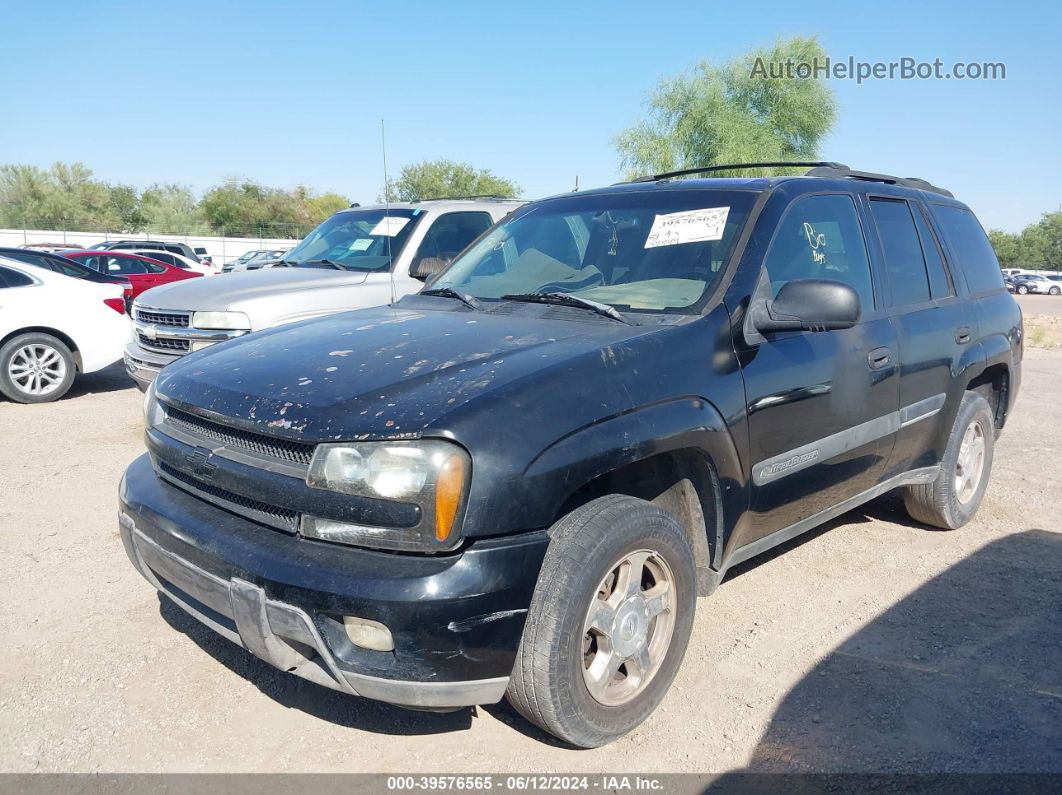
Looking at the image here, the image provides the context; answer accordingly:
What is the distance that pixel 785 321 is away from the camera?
10.5ft

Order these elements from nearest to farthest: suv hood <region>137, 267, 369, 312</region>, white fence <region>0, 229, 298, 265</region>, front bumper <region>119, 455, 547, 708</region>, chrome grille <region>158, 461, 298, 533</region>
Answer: front bumper <region>119, 455, 547, 708</region> < chrome grille <region>158, 461, 298, 533</region> < suv hood <region>137, 267, 369, 312</region> < white fence <region>0, 229, 298, 265</region>

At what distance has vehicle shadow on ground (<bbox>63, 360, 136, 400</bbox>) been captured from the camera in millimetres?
9262

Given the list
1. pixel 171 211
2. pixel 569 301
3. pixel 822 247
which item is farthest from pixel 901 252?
pixel 171 211

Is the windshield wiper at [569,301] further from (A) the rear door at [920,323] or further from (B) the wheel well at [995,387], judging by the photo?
(B) the wheel well at [995,387]

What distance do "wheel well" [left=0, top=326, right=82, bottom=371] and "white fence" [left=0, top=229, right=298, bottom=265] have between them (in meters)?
29.8

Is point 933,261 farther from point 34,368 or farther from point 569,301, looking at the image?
point 34,368

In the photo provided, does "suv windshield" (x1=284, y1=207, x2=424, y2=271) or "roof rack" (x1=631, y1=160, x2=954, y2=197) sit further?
"suv windshield" (x1=284, y1=207, x2=424, y2=271)

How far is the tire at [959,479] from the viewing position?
4707 millimetres

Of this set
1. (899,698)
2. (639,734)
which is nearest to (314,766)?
(639,734)

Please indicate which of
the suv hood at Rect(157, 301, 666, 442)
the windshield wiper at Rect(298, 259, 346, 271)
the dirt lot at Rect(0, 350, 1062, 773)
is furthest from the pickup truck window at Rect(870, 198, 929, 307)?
the windshield wiper at Rect(298, 259, 346, 271)

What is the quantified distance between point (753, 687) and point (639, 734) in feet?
1.89

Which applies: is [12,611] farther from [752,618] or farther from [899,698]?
[899,698]

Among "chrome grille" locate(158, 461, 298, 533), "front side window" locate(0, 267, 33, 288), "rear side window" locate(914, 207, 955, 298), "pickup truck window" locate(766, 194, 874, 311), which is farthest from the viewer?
"front side window" locate(0, 267, 33, 288)

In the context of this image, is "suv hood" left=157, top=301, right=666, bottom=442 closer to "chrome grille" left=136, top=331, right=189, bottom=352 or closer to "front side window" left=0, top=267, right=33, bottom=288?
"chrome grille" left=136, top=331, right=189, bottom=352
